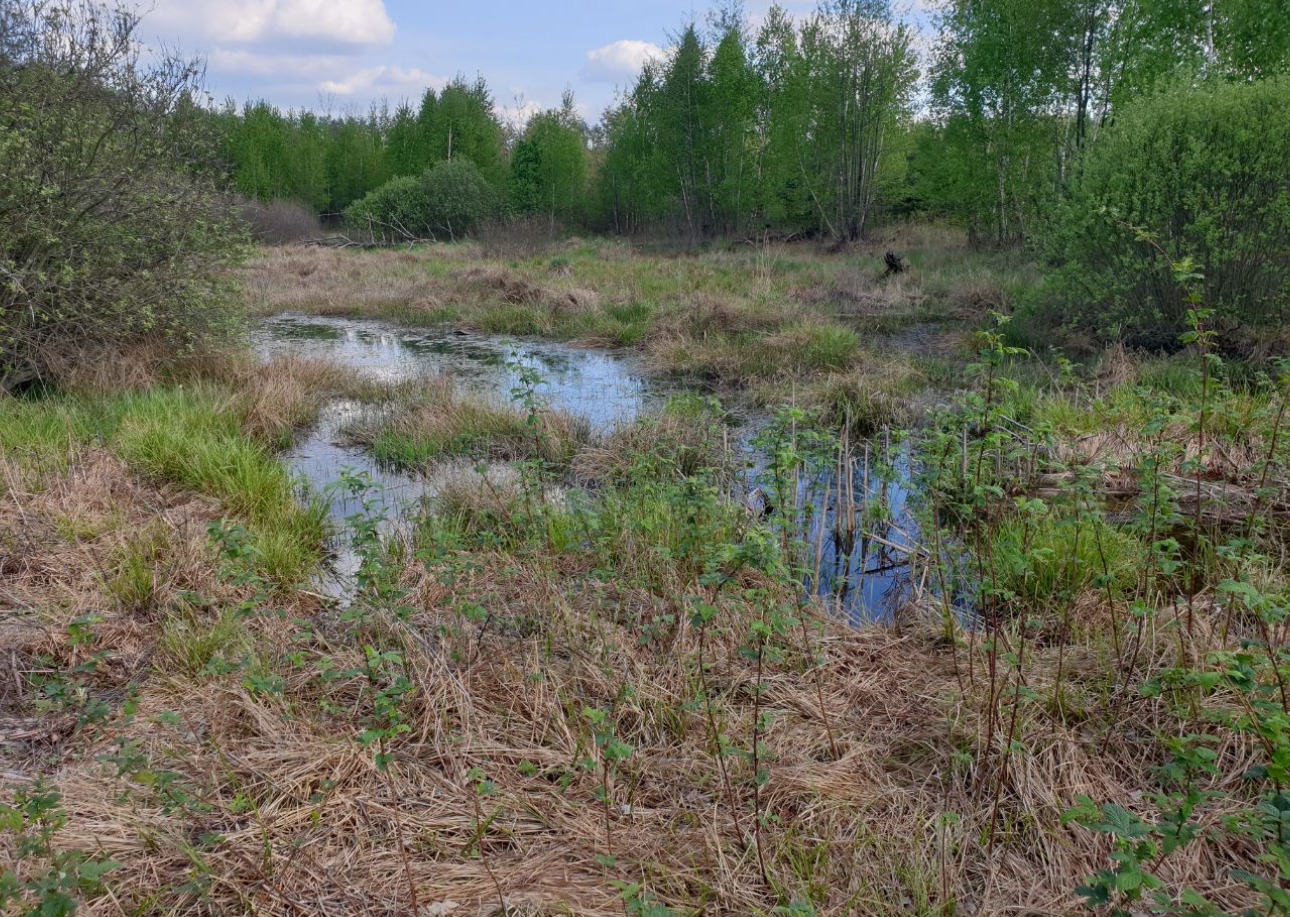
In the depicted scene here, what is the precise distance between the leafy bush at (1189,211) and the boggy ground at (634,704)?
313 cm

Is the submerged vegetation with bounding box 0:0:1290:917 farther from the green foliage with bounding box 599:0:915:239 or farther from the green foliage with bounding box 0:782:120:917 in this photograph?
the green foliage with bounding box 599:0:915:239

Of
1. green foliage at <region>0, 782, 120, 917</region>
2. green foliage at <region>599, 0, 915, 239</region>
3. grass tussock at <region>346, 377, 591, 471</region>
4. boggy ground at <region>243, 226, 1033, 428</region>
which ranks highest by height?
green foliage at <region>599, 0, 915, 239</region>

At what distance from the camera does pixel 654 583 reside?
12.9 ft

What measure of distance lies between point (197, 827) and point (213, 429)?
4.69m

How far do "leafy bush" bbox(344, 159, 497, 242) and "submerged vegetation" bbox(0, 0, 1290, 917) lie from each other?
21533 mm

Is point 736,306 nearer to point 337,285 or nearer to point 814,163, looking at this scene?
point 337,285

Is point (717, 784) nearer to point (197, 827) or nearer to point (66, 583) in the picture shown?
point (197, 827)

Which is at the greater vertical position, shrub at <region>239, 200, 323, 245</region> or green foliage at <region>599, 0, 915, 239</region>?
green foliage at <region>599, 0, 915, 239</region>

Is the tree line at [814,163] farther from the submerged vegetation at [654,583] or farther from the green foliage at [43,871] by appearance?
the green foliage at [43,871]

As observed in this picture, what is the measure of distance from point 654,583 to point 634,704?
1.05 m

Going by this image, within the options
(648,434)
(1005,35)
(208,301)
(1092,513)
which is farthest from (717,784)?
(1005,35)

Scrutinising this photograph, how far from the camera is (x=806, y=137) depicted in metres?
24.6

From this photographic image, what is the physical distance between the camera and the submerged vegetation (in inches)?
87.4

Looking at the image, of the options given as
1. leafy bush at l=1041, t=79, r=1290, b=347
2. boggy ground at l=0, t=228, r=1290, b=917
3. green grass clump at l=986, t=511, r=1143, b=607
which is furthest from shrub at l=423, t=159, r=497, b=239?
green grass clump at l=986, t=511, r=1143, b=607
